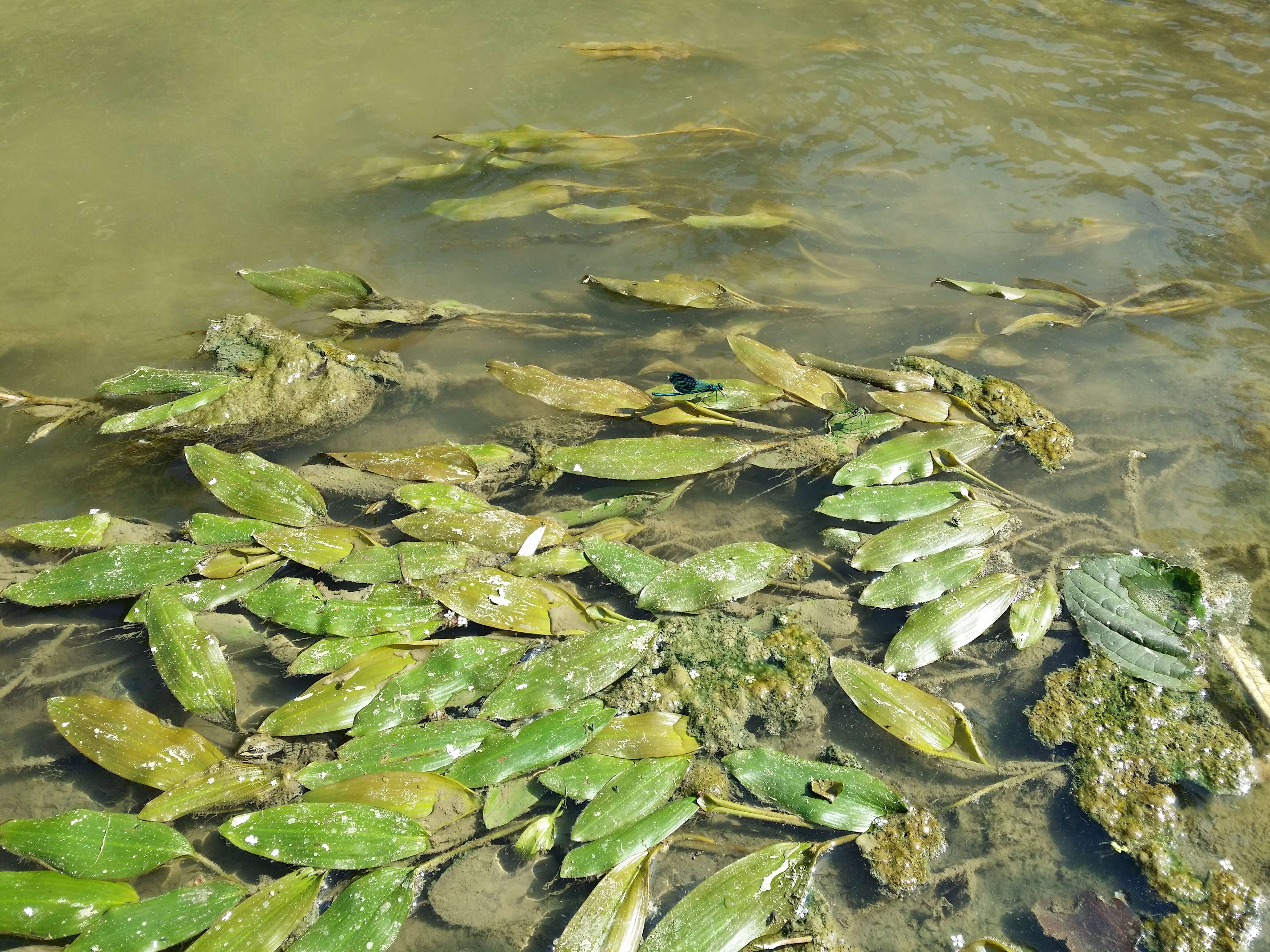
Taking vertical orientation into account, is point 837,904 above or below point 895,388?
below

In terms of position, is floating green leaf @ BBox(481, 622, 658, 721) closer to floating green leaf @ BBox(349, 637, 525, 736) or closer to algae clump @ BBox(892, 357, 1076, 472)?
floating green leaf @ BBox(349, 637, 525, 736)

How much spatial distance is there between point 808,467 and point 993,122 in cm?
215

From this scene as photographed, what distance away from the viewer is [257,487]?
1.96m

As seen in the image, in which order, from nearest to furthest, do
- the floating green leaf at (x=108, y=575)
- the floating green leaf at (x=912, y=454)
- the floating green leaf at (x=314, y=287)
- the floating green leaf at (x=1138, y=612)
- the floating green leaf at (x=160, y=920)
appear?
the floating green leaf at (x=160, y=920) → the floating green leaf at (x=1138, y=612) → the floating green leaf at (x=108, y=575) → the floating green leaf at (x=912, y=454) → the floating green leaf at (x=314, y=287)

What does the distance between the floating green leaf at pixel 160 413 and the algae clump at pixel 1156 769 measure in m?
2.33

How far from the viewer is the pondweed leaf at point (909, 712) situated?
1.56 metres

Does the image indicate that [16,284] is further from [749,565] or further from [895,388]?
[895,388]

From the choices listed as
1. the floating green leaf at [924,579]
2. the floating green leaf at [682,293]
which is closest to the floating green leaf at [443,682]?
the floating green leaf at [924,579]

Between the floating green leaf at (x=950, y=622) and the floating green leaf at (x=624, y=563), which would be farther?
the floating green leaf at (x=624, y=563)

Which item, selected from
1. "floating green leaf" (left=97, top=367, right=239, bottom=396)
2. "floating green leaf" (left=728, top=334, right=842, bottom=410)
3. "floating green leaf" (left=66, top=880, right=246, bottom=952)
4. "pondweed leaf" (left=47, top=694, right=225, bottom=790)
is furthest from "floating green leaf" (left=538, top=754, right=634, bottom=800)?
"floating green leaf" (left=97, top=367, right=239, bottom=396)

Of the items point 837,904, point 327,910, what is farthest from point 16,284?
point 837,904

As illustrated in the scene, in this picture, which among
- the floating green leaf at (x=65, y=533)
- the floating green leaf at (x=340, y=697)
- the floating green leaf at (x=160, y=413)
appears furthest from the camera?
the floating green leaf at (x=160, y=413)

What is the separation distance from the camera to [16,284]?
2.66 meters

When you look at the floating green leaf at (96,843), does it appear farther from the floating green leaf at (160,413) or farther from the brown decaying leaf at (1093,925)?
the brown decaying leaf at (1093,925)
